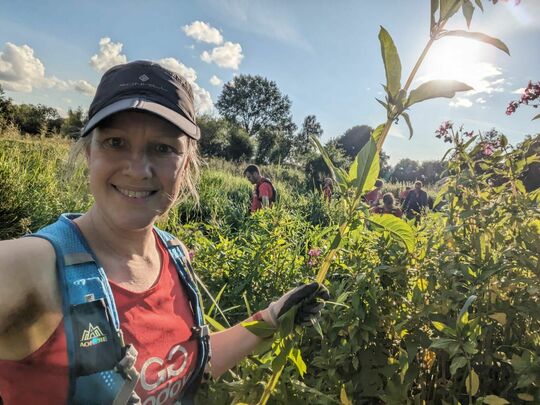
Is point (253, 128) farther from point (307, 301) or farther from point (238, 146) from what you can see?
point (307, 301)

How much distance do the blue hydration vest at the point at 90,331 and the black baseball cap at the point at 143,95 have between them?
363 millimetres

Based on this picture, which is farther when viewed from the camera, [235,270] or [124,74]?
[235,270]

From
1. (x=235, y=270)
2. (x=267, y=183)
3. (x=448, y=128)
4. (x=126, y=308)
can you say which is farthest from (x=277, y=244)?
(x=267, y=183)

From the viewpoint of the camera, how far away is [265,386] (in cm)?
95

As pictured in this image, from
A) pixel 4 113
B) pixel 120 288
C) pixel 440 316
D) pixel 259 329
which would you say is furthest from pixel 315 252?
pixel 4 113

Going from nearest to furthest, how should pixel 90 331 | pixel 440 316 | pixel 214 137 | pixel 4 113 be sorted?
pixel 90 331 → pixel 440 316 → pixel 4 113 → pixel 214 137

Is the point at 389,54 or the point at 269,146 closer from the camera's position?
the point at 389,54

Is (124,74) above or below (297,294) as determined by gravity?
above

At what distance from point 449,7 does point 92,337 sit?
39.4 inches

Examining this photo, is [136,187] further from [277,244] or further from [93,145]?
[277,244]

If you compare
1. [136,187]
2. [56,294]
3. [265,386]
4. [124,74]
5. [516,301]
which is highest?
[124,74]

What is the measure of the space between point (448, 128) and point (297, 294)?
0.88m

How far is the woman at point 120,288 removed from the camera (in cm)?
95

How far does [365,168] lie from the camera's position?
74 centimetres
